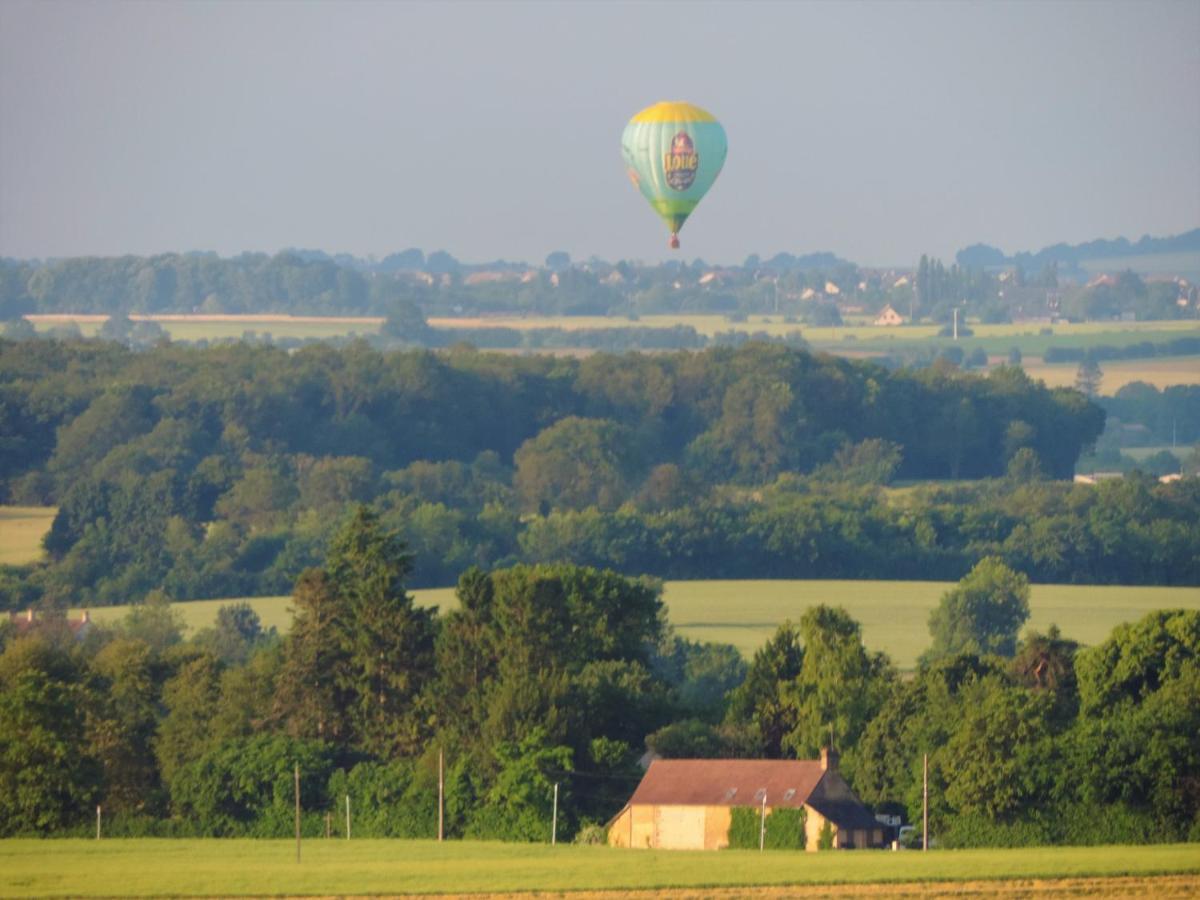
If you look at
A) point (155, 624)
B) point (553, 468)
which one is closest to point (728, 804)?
point (155, 624)

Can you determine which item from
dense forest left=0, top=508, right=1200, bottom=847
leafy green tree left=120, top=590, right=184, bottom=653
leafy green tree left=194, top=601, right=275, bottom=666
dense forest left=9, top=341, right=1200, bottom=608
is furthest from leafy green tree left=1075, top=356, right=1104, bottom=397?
dense forest left=0, top=508, right=1200, bottom=847

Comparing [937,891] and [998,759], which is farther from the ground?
[937,891]

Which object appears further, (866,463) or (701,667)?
(866,463)

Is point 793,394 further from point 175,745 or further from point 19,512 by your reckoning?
point 175,745

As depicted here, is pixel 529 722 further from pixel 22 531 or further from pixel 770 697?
pixel 22 531

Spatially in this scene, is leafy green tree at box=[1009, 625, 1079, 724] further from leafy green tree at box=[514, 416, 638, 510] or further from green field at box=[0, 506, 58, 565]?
leafy green tree at box=[514, 416, 638, 510]

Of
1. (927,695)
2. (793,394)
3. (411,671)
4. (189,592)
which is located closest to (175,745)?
(411,671)
